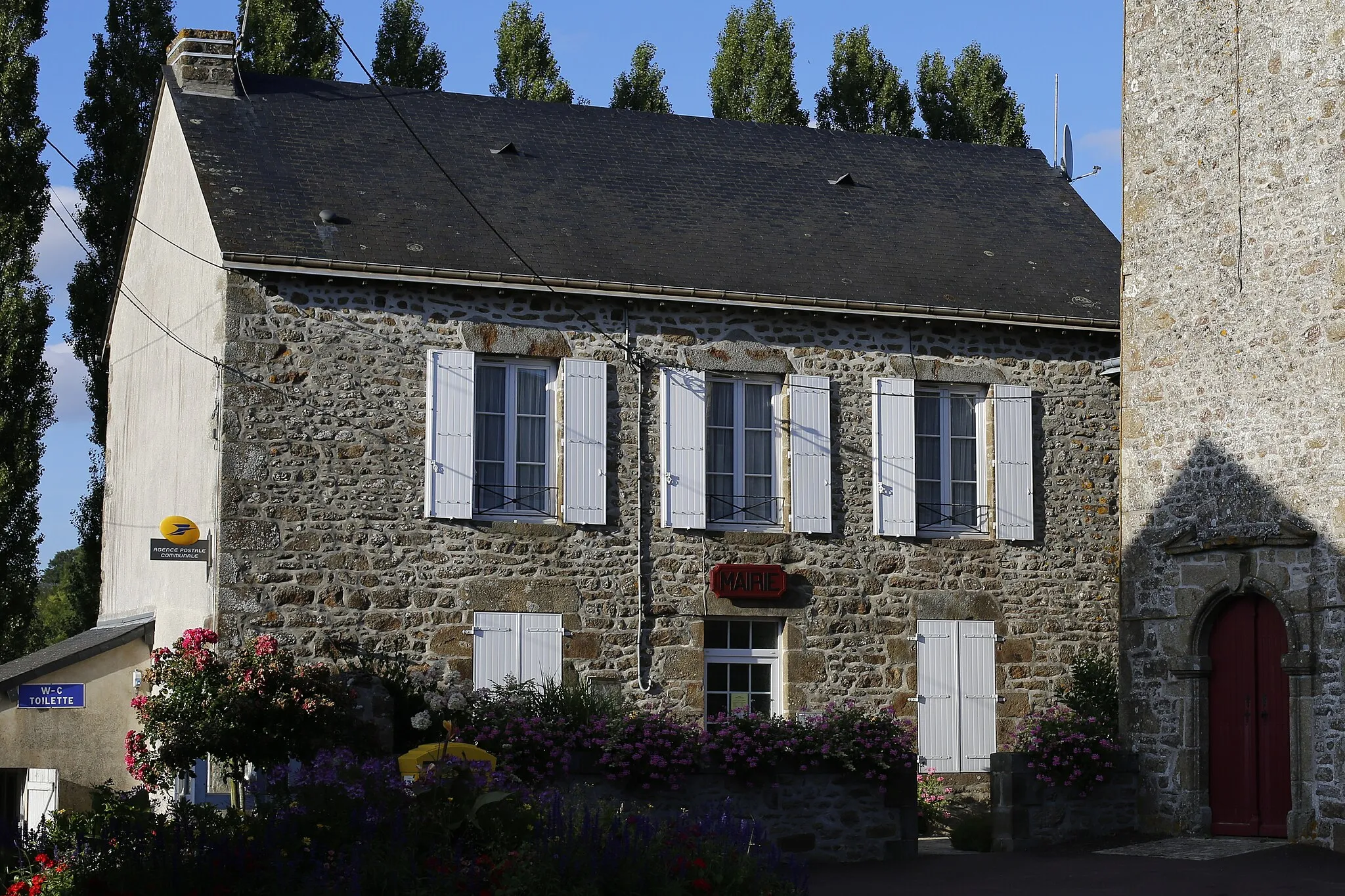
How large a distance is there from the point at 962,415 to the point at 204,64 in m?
7.97

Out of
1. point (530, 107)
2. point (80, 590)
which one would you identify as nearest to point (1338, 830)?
point (530, 107)

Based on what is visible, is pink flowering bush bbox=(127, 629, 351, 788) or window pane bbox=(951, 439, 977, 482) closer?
pink flowering bush bbox=(127, 629, 351, 788)

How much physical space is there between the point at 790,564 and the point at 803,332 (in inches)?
83.6

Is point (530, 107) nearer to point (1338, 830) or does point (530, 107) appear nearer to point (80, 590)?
point (80, 590)

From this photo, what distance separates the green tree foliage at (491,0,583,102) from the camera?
26.0 metres

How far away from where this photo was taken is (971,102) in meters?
26.7


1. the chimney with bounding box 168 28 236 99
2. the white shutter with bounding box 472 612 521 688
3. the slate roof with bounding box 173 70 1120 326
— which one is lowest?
the white shutter with bounding box 472 612 521 688

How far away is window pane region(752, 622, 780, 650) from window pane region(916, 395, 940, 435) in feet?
7.79

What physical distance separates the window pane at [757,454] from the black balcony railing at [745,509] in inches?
9.4

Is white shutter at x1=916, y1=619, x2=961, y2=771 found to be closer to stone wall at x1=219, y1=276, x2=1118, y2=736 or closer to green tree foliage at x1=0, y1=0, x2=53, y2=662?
stone wall at x1=219, y1=276, x2=1118, y2=736

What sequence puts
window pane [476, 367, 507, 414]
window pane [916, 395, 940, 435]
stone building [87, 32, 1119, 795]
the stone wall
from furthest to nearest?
window pane [916, 395, 940, 435] → window pane [476, 367, 507, 414] → stone building [87, 32, 1119, 795] → the stone wall

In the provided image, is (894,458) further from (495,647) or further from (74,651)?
(74,651)

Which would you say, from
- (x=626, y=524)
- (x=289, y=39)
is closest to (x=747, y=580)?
(x=626, y=524)

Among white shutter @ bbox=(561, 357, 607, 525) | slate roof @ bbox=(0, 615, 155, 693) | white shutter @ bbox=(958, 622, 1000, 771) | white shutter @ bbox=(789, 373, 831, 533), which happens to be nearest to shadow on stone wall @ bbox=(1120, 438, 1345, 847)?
white shutter @ bbox=(958, 622, 1000, 771)
